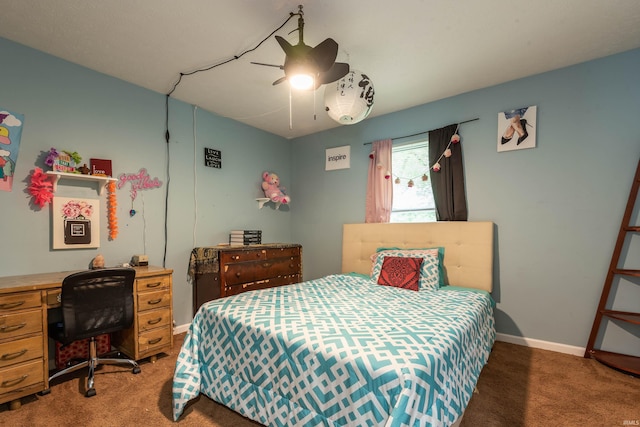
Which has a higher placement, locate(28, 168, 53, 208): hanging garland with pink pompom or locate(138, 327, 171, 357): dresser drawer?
locate(28, 168, 53, 208): hanging garland with pink pompom

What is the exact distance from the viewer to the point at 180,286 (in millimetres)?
3410

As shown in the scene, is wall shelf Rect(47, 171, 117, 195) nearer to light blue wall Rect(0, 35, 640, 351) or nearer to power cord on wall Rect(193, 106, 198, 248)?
light blue wall Rect(0, 35, 640, 351)

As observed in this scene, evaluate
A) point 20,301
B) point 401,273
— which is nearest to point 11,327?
point 20,301

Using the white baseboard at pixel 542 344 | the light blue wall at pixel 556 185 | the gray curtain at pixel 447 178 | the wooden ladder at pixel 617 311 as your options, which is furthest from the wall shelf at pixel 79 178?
the wooden ladder at pixel 617 311

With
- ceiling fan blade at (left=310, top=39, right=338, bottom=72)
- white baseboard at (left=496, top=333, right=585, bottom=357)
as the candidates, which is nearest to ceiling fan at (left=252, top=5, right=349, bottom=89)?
ceiling fan blade at (left=310, top=39, right=338, bottom=72)

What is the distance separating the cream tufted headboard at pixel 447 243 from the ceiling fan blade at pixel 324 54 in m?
2.13

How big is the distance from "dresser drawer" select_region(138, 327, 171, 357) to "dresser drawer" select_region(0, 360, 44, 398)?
0.64 m

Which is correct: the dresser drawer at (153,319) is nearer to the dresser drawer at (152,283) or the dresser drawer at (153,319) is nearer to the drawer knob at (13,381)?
the dresser drawer at (152,283)

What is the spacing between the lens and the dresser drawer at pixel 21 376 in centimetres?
188

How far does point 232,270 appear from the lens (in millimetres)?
3346

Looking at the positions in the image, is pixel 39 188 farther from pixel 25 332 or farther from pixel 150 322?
pixel 150 322

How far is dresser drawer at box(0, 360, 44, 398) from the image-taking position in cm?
188

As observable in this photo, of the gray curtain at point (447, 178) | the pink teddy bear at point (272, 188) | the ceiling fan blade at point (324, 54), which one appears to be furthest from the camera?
the pink teddy bear at point (272, 188)

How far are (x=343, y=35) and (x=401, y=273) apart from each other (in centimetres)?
210
